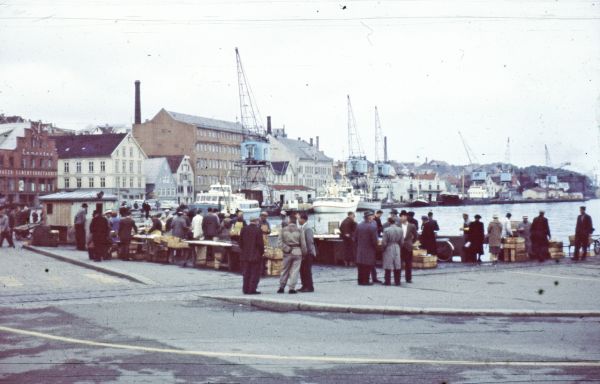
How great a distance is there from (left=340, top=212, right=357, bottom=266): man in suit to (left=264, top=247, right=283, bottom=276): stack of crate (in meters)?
3.00

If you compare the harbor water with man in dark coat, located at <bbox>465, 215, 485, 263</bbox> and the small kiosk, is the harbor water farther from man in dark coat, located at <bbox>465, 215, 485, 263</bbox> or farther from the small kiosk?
man in dark coat, located at <bbox>465, 215, 485, 263</bbox>

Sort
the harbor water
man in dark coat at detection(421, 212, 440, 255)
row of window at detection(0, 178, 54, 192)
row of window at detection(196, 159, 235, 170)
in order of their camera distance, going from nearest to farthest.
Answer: man in dark coat at detection(421, 212, 440, 255) < the harbor water < row of window at detection(0, 178, 54, 192) < row of window at detection(196, 159, 235, 170)

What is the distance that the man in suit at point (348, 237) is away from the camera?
2391 centimetres

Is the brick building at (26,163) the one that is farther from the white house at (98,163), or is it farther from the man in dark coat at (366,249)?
the man in dark coat at (366,249)

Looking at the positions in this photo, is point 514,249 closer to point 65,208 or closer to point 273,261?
point 273,261

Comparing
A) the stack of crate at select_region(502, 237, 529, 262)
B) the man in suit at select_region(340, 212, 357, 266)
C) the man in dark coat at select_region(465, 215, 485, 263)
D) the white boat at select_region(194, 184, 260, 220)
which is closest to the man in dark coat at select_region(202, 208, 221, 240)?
the man in suit at select_region(340, 212, 357, 266)

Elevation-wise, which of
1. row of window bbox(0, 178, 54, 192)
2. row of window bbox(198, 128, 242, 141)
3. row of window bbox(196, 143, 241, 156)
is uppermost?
row of window bbox(198, 128, 242, 141)

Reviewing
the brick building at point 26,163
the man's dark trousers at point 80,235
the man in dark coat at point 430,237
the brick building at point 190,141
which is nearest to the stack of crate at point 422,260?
the man in dark coat at point 430,237

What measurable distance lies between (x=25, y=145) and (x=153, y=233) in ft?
238

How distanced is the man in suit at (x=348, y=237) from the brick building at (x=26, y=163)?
69975 millimetres

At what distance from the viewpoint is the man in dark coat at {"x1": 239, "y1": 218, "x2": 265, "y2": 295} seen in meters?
16.6

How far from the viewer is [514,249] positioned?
26.9 m

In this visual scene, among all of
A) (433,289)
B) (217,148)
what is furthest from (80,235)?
(217,148)

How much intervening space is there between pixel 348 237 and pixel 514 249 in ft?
22.1
